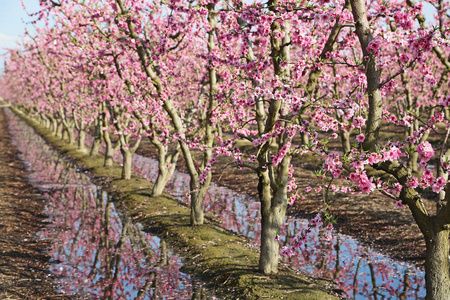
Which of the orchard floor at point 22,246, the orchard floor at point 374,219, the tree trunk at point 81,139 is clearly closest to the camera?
the orchard floor at point 22,246

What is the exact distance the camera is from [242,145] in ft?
118

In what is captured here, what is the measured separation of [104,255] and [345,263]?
23.8 ft

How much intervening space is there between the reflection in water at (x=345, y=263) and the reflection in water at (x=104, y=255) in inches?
134

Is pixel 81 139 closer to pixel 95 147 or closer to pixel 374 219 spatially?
pixel 95 147

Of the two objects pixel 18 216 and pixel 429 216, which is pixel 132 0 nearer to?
pixel 18 216

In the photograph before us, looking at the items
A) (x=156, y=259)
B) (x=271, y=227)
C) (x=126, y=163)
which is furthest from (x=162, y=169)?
(x=271, y=227)

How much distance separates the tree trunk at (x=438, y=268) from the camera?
7164 millimetres

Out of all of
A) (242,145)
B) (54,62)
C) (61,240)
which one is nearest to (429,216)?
(61,240)

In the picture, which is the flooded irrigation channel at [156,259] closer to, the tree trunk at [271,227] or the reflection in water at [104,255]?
the reflection in water at [104,255]

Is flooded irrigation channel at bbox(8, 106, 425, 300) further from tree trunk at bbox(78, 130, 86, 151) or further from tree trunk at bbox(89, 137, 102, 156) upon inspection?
tree trunk at bbox(78, 130, 86, 151)

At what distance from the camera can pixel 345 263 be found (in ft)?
40.1

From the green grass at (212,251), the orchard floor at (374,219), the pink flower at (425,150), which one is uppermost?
the pink flower at (425,150)

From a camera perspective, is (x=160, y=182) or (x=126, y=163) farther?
(x=126, y=163)

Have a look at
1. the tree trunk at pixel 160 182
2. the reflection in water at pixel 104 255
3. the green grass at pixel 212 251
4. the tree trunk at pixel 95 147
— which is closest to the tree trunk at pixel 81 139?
the tree trunk at pixel 95 147
